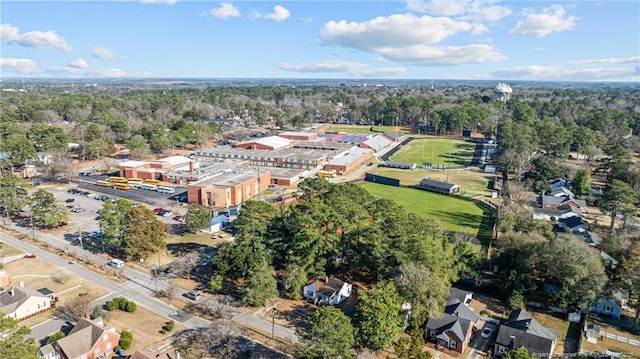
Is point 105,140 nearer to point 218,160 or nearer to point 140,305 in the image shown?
point 218,160

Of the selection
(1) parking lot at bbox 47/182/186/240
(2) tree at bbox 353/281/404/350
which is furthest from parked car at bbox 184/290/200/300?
(1) parking lot at bbox 47/182/186/240

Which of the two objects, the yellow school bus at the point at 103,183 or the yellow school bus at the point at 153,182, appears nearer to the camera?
the yellow school bus at the point at 153,182

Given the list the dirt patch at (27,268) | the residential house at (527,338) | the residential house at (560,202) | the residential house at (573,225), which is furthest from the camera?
the residential house at (560,202)

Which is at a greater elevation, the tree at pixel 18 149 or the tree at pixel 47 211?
→ the tree at pixel 18 149

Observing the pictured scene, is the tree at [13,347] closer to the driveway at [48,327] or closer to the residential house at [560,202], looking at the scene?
the driveway at [48,327]

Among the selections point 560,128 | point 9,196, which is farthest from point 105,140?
point 560,128

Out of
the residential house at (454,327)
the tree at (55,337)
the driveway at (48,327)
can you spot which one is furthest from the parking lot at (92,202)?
the residential house at (454,327)

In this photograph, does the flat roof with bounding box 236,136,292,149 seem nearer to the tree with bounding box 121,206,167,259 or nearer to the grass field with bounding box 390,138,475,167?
the grass field with bounding box 390,138,475,167
